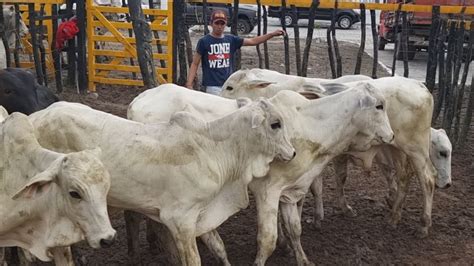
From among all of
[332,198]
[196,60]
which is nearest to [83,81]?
[196,60]

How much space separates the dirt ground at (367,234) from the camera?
6.04 m

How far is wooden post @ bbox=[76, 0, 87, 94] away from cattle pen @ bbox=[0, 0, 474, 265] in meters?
0.02

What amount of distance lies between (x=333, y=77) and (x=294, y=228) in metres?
5.15

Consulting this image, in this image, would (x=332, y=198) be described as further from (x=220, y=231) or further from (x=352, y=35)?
(x=352, y=35)

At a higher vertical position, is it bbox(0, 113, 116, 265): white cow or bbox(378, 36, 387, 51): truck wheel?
bbox(0, 113, 116, 265): white cow

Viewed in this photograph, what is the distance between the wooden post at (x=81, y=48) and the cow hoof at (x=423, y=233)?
20.6 feet

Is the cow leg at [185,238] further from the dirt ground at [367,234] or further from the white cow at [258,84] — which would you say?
the white cow at [258,84]

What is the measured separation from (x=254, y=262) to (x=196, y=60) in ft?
9.20

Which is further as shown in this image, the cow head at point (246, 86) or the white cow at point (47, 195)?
the cow head at point (246, 86)

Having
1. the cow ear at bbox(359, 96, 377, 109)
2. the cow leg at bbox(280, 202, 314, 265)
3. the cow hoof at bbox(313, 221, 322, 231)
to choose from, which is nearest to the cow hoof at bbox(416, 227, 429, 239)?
the cow hoof at bbox(313, 221, 322, 231)

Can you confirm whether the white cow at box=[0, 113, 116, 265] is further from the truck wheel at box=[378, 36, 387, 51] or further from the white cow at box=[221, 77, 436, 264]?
the truck wheel at box=[378, 36, 387, 51]

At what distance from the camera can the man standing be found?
7.67 metres

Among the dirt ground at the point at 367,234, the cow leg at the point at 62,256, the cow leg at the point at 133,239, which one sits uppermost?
the cow leg at the point at 62,256

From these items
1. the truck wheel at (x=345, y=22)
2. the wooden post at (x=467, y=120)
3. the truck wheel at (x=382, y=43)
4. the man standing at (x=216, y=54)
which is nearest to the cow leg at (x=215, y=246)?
the man standing at (x=216, y=54)
